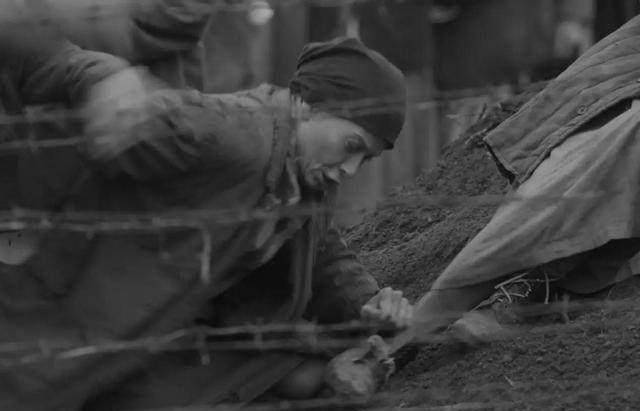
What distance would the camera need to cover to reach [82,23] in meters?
4.30

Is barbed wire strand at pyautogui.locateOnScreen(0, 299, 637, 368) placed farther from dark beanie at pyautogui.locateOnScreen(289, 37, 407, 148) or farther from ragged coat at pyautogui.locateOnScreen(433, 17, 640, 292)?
dark beanie at pyautogui.locateOnScreen(289, 37, 407, 148)

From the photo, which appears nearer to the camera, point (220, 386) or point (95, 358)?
point (95, 358)

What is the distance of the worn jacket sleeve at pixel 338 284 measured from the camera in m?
5.16

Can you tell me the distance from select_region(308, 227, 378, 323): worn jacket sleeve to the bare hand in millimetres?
138

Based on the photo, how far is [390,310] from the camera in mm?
4961

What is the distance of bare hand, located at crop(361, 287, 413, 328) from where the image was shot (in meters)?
4.95

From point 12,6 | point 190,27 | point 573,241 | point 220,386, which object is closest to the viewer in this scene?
point 12,6

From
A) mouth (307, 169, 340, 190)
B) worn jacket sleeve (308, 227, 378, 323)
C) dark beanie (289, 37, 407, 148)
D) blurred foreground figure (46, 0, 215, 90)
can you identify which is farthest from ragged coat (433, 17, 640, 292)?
blurred foreground figure (46, 0, 215, 90)

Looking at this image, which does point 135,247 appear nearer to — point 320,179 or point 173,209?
point 173,209

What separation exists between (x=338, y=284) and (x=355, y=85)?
1.97 feet

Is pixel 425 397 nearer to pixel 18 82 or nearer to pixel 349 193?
pixel 18 82

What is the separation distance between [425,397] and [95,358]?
890 mm

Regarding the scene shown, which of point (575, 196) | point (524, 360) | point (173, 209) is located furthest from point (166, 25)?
point (524, 360)

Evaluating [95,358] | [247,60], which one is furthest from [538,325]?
[247,60]
